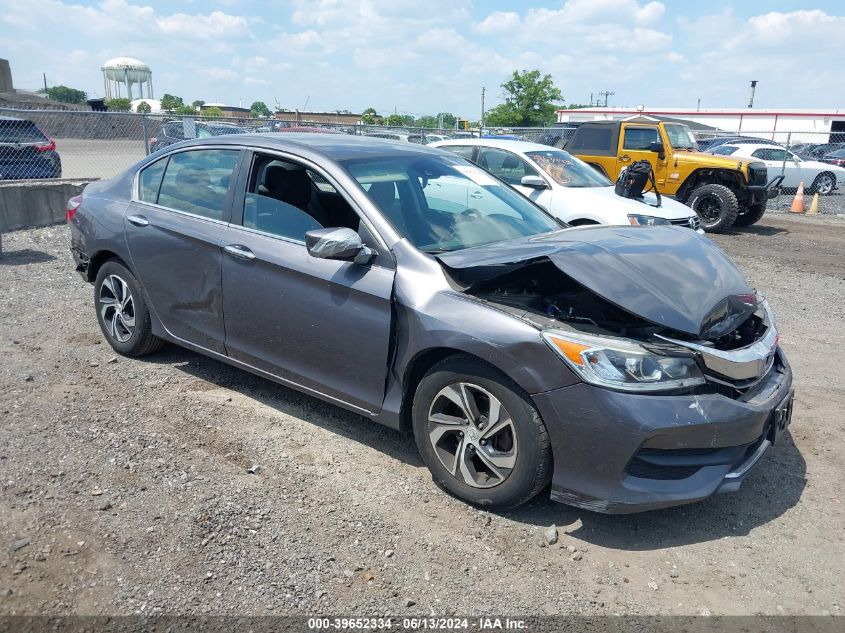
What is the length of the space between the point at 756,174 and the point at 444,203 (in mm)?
10669

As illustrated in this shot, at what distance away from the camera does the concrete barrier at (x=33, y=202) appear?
10.2m

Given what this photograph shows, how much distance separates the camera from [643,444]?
9.57 feet

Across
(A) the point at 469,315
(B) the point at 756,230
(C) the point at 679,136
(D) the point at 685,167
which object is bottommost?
(B) the point at 756,230

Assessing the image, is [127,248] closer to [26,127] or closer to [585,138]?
[26,127]

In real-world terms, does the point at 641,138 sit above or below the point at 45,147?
above

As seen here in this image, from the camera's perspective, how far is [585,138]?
14117mm

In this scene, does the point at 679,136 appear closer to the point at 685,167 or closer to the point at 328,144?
the point at 685,167

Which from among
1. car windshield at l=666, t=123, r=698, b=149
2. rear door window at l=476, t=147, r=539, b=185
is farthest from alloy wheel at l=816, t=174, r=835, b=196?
rear door window at l=476, t=147, r=539, b=185

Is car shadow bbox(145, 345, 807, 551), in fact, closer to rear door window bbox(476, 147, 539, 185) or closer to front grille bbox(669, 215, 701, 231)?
front grille bbox(669, 215, 701, 231)

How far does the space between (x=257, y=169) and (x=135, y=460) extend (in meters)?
1.85

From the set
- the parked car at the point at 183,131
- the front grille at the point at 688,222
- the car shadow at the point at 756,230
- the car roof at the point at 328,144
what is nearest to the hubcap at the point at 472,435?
the car roof at the point at 328,144

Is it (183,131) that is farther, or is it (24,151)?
(183,131)

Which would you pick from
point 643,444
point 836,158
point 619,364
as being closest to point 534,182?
point 619,364

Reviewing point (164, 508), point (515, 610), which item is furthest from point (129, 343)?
point (515, 610)
